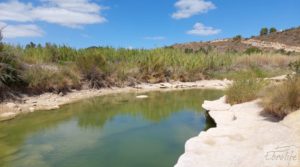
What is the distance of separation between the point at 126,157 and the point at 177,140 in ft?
4.76

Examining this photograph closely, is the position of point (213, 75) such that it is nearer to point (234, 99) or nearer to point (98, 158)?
point (234, 99)

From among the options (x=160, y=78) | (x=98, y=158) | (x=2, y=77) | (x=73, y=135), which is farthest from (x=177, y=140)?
(x=160, y=78)

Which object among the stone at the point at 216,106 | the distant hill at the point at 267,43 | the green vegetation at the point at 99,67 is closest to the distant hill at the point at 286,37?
the distant hill at the point at 267,43

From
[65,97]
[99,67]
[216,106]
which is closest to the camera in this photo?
[216,106]

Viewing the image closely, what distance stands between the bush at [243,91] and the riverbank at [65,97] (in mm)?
3610

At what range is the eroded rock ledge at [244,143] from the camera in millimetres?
4305

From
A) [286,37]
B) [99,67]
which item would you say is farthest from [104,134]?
[286,37]

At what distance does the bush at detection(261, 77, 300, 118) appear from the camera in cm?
641

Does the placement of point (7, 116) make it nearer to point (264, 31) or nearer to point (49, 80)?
point (49, 80)

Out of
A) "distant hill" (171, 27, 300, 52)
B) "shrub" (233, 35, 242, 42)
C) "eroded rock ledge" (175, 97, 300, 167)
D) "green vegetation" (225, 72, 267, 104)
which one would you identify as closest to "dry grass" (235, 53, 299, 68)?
"green vegetation" (225, 72, 267, 104)

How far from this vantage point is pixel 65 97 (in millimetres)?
11797

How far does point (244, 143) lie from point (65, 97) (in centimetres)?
815

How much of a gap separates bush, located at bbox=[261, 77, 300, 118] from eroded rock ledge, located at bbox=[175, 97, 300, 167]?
223 millimetres

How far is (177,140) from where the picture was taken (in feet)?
22.3
